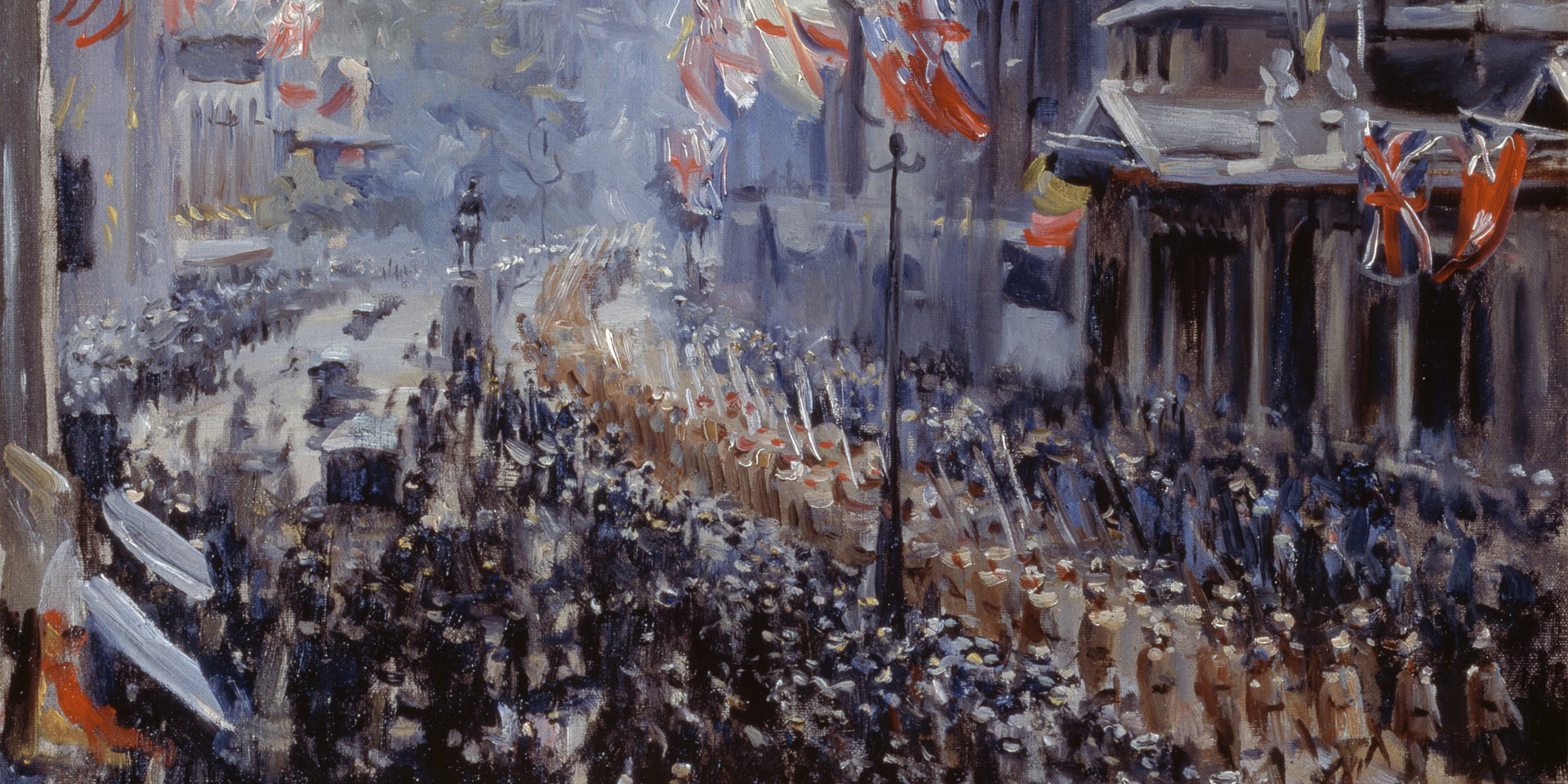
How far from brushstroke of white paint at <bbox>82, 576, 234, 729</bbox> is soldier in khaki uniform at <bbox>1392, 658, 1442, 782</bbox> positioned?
3.18 metres

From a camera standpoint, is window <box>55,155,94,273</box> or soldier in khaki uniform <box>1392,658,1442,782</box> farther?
window <box>55,155,94,273</box>

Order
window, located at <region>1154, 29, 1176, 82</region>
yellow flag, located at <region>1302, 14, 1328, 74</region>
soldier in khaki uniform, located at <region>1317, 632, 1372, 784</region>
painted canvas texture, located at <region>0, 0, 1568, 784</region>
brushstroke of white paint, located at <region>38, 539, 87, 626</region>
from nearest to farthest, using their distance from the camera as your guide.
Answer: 1. soldier in khaki uniform, located at <region>1317, 632, 1372, 784</region>
2. painted canvas texture, located at <region>0, 0, 1568, 784</region>
3. brushstroke of white paint, located at <region>38, 539, 87, 626</region>
4. yellow flag, located at <region>1302, 14, 1328, 74</region>
5. window, located at <region>1154, 29, 1176, 82</region>

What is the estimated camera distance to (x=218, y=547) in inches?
112

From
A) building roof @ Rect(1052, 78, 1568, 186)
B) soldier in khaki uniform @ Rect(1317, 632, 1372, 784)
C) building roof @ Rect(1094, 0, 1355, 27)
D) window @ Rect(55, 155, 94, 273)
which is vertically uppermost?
building roof @ Rect(1094, 0, 1355, 27)

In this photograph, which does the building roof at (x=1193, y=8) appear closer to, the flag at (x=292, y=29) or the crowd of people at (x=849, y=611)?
the crowd of people at (x=849, y=611)

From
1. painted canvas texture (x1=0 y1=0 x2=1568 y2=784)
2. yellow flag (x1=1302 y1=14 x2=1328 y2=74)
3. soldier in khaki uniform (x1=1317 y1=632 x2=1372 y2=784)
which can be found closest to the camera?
soldier in khaki uniform (x1=1317 y1=632 x2=1372 y2=784)

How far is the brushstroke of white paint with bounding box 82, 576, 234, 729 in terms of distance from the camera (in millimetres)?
2742

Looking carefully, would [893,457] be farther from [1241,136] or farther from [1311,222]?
[1241,136]

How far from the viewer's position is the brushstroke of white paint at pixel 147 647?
108 inches

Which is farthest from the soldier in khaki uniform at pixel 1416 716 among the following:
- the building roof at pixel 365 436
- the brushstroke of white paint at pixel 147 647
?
the brushstroke of white paint at pixel 147 647

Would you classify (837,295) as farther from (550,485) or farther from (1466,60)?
(1466,60)

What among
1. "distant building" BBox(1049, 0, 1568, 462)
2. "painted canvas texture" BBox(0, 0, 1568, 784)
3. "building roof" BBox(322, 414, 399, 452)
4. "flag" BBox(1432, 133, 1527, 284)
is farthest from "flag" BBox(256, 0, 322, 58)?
"flag" BBox(1432, 133, 1527, 284)

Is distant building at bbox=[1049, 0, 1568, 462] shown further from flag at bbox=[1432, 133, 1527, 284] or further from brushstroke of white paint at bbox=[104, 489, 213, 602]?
brushstroke of white paint at bbox=[104, 489, 213, 602]

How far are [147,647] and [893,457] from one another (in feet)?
7.26
